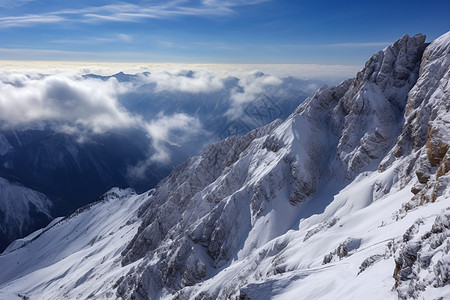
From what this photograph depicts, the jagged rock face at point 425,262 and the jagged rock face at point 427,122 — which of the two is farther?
the jagged rock face at point 427,122

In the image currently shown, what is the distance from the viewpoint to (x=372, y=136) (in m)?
89.4

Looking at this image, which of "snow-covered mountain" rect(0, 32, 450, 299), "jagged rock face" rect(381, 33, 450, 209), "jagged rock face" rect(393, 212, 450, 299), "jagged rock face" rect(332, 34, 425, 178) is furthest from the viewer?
"jagged rock face" rect(332, 34, 425, 178)

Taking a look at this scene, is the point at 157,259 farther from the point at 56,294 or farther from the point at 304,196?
the point at 56,294

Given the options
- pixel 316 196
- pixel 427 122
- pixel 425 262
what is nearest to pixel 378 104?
pixel 427 122

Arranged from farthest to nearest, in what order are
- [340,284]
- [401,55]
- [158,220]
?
[158,220] < [401,55] < [340,284]

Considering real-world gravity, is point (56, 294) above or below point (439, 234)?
below

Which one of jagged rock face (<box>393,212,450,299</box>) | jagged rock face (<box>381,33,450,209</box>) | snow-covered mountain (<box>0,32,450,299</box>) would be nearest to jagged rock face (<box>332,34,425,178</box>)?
snow-covered mountain (<box>0,32,450,299</box>)

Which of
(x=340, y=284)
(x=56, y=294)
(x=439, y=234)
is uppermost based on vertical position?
(x=439, y=234)

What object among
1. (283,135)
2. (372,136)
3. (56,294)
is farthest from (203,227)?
(56,294)

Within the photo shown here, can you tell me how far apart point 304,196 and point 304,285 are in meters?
58.7

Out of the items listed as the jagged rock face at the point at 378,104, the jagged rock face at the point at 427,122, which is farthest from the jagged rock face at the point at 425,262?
the jagged rock face at the point at 378,104

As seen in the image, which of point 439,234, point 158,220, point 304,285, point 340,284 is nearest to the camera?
point 439,234

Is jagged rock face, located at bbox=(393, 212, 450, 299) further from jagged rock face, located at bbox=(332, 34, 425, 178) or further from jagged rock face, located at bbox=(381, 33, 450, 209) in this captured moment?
jagged rock face, located at bbox=(332, 34, 425, 178)

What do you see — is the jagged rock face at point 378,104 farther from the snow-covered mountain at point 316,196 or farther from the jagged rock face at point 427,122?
the jagged rock face at point 427,122
